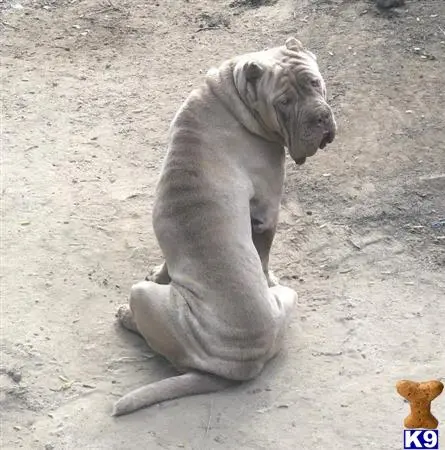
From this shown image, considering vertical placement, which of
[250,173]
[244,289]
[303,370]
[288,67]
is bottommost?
[303,370]

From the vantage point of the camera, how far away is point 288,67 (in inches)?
220

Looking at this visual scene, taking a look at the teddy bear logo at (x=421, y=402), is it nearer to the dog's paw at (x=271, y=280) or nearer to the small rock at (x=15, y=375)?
the dog's paw at (x=271, y=280)

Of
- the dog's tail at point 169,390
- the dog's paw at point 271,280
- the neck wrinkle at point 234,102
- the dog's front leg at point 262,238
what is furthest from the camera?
the dog's paw at point 271,280

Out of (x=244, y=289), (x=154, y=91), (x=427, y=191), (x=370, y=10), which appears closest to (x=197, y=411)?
(x=244, y=289)

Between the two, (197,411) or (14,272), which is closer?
(197,411)

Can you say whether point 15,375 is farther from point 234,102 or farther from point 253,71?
point 253,71

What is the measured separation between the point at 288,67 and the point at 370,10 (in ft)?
16.5

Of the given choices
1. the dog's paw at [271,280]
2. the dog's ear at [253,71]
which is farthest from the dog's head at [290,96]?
the dog's paw at [271,280]

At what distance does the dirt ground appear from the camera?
569 cm

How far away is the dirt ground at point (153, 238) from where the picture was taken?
5.69 meters

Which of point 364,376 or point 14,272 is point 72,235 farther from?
point 364,376

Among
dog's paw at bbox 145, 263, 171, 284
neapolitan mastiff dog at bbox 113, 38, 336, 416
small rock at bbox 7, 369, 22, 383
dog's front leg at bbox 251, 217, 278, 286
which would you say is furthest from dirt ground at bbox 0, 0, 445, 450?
dog's front leg at bbox 251, 217, 278, 286

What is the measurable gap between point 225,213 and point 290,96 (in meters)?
0.80

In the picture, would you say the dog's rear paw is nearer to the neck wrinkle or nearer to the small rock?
the small rock
